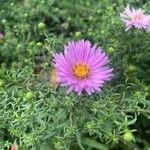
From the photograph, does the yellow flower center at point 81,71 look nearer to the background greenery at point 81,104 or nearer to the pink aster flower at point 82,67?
the pink aster flower at point 82,67

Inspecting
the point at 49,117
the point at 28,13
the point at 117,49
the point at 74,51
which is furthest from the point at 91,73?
the point at 28,13

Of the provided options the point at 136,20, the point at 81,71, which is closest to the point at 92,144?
the point at 81,71

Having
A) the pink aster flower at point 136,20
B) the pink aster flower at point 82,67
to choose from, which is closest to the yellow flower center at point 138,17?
the pink aster flower at point 136,20

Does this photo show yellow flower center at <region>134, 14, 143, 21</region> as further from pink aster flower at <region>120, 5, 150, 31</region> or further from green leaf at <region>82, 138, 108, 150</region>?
green leaf at <region>82, 138, 108, 150</region>

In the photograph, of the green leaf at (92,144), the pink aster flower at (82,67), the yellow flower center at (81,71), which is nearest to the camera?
the pink aster flower at (82,67)

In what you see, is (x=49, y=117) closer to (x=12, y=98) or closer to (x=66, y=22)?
(x=12, y=98)

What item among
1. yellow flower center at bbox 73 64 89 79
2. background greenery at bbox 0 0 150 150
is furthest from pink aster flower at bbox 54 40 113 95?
background greenery at bbox 0 0 150 150

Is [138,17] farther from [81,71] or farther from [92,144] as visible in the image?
[92,144]
